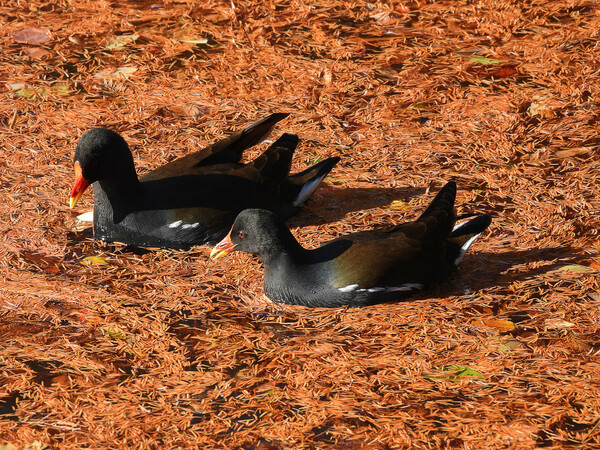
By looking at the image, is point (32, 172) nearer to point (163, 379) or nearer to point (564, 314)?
point (163, 379)

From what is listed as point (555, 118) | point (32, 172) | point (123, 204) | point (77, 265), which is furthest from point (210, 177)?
point (555, 118)

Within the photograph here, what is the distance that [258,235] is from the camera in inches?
226

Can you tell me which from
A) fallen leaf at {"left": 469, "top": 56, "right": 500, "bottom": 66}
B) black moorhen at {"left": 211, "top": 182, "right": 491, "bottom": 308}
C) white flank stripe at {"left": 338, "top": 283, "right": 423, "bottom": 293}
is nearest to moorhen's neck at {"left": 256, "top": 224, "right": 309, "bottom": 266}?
black moorhen at {"left": 211, "top": 182, "right": 491, "bottom": 308}

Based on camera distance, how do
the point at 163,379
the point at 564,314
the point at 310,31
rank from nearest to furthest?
the point at 163,379, the point at 564,314, the point at 310,31

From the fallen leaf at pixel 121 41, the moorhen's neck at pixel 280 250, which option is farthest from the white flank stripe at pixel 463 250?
the fallen leaf at pixel 121 41

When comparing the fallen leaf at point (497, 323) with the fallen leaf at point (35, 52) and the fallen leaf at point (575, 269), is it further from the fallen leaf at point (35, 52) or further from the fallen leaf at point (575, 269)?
the fallen leaf at point (35, 52)

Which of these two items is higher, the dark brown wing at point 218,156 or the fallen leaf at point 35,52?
the fallen leaf at point 35,52

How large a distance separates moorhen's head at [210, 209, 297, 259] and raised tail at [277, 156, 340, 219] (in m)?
0.99

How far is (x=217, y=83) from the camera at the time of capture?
338 inches

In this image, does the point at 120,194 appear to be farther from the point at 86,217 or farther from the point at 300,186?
the point at 300,186

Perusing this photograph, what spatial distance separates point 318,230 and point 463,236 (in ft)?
4.00

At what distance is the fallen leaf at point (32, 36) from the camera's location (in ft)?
30.7

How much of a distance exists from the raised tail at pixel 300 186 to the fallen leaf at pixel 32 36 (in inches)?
161

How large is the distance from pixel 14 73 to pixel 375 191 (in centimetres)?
430
